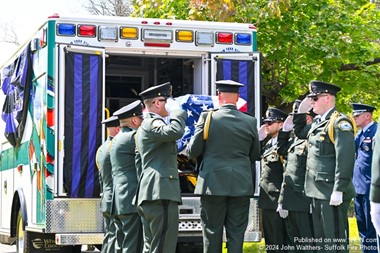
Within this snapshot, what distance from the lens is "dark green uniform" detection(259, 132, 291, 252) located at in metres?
9.12

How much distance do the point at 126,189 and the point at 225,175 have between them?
1143 mm

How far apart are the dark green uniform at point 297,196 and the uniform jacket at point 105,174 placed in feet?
6.17

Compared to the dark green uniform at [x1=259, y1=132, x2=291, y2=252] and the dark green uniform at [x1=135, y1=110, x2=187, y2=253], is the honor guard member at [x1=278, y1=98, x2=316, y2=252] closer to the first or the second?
the dark green uniform at [x1=259, y1=132, x2=291, y2=252]

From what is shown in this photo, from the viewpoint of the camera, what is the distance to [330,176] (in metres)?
7.71

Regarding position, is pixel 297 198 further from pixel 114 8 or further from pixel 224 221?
pixel 114 8

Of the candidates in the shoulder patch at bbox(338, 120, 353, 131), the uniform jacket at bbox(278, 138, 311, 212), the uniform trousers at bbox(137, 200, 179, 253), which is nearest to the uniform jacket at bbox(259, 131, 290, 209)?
the uniform jacket at bbox(278, 138, 311, 212)

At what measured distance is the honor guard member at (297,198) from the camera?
8.53 meters

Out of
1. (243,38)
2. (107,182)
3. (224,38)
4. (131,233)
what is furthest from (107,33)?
(131,233)

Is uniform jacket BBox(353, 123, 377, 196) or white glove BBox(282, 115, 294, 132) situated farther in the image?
uniform jacket BBox(353, 123, 377, 196)

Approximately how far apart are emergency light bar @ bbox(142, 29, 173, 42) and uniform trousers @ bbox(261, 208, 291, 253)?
7.98 ft

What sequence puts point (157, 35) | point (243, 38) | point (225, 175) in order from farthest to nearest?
point (243, 38) → point (157, 35) → point (225, 175)

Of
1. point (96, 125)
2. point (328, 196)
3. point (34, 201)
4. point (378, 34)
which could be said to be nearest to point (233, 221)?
point (328, 196)

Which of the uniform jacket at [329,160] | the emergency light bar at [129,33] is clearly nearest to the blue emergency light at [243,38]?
the emergency light bar at [129,33]

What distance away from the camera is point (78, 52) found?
939 centimetres
